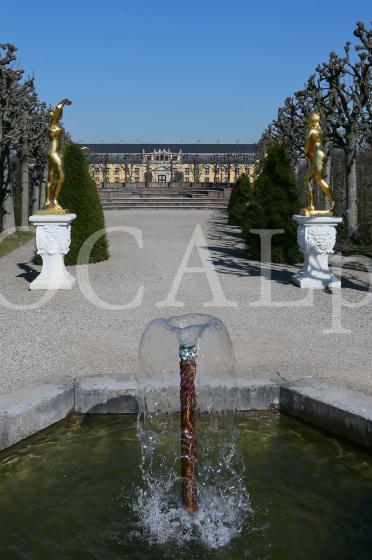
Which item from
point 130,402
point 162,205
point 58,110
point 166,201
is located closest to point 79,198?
point 58,110

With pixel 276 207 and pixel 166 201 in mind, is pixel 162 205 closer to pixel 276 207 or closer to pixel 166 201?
pixel 166 201

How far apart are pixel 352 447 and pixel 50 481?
196cm

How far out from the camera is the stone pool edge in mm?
4324

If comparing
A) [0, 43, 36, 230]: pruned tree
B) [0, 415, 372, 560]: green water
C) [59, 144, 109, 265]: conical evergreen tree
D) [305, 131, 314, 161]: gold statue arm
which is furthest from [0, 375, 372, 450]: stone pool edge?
[0, 43, 36, 230]: pruned tree

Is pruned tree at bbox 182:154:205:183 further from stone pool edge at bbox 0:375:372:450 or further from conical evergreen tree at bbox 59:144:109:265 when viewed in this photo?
stone pool edge at bbox 0:375:372:450

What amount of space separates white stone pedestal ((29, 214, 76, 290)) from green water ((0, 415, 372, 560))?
4.89 m

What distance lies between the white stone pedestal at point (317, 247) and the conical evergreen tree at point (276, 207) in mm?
2464

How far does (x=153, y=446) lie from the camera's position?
14.0ft

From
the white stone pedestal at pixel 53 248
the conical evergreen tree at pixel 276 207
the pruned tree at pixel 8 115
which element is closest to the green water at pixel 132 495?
the white stone pedestal at pixel 53 248

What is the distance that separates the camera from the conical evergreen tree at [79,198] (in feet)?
39.4

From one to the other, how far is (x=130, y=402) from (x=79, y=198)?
7739mm

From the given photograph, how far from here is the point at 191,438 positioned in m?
3.34

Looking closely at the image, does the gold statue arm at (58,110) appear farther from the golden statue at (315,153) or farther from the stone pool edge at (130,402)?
the stone pool edge at (130,402)

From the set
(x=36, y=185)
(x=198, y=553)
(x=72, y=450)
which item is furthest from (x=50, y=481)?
(x=36, y=185)
